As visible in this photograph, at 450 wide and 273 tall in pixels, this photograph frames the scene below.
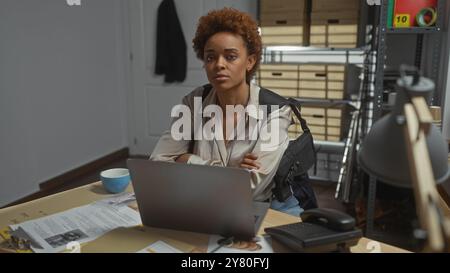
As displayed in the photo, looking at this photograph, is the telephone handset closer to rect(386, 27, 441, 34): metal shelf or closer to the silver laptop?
the silver laptop

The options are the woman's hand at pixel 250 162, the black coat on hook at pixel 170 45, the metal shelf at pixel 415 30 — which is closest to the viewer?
the woman's hand at pixel 250 162

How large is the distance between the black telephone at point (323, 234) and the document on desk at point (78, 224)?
1.44 feet

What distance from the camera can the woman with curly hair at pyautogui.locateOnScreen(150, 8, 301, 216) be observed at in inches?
59.3

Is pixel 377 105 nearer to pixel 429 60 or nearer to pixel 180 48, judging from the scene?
pixel 429 60

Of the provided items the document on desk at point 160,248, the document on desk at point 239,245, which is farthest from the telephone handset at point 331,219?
the document on desk at point 160,248

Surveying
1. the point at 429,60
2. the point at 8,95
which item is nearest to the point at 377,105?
the point at 429,60

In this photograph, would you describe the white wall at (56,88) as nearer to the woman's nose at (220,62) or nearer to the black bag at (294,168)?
the woman's nose at (220,62)

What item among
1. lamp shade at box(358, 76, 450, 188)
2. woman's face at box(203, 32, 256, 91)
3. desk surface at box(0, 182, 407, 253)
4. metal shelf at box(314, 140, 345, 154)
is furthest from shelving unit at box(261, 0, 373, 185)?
lamp shade at box(358, 76, 450, 188)

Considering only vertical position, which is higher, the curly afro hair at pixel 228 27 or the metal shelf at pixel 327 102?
the curly afro hair at pixel 228 27

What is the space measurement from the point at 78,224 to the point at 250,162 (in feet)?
1.89

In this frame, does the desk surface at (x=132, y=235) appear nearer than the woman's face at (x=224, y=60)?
Yes

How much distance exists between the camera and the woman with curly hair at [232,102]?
4.94 ft

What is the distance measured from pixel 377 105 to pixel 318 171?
58.4 inches

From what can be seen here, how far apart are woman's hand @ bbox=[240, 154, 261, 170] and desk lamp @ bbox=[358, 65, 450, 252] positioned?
0.81m
